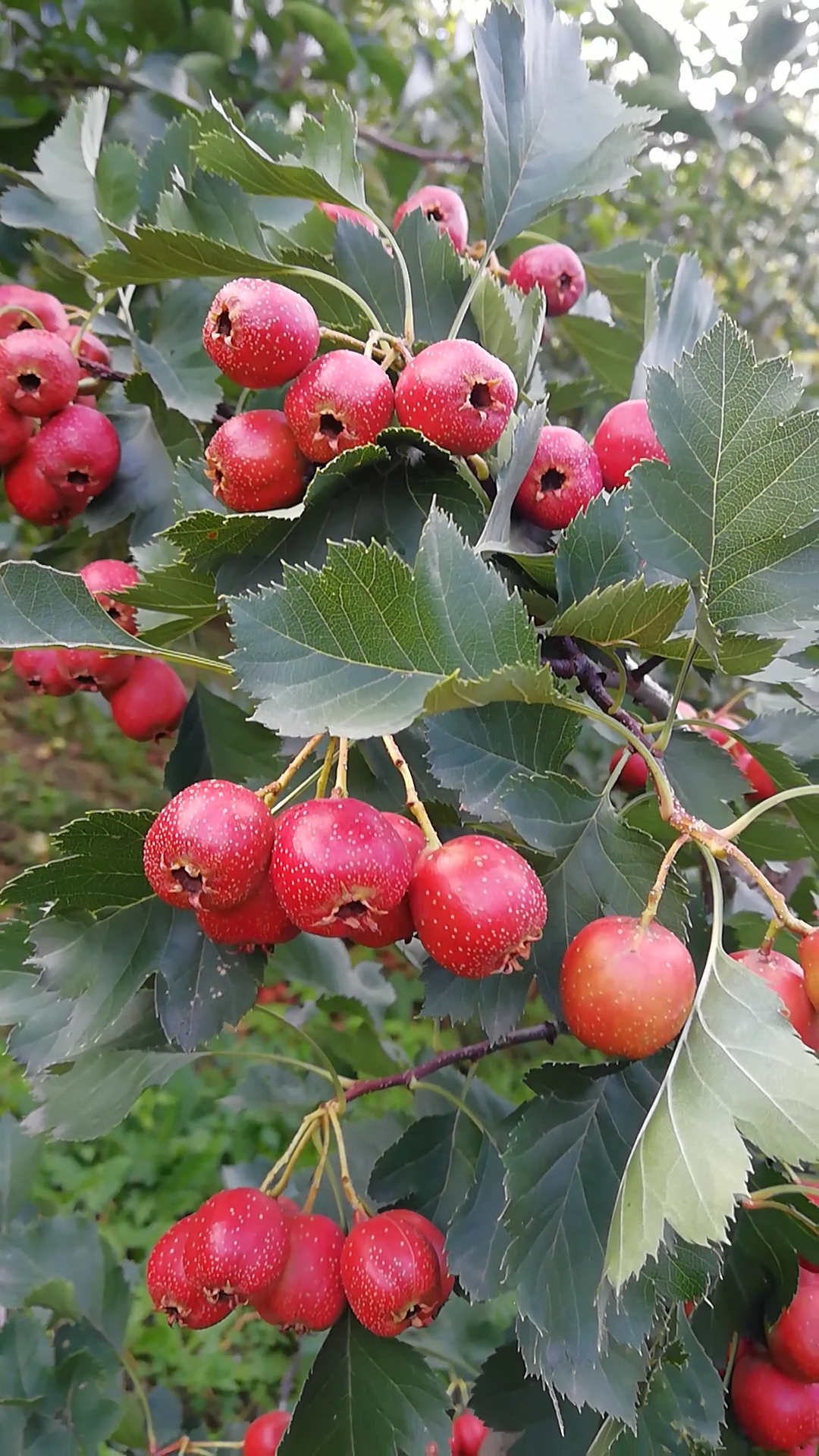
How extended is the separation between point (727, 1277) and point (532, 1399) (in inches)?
8.4

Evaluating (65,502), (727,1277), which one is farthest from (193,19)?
(727,1277)

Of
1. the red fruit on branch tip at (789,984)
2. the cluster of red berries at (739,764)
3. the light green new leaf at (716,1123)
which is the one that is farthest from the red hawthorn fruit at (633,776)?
the light green new leaf at (716,1123)

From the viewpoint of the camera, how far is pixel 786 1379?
863 millimetres

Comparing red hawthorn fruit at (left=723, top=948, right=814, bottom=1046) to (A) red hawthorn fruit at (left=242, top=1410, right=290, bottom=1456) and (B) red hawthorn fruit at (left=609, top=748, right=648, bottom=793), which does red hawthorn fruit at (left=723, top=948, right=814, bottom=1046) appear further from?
(A) red hawthorn fruit at (left=242, top=1410, right=290, bottom=1456)

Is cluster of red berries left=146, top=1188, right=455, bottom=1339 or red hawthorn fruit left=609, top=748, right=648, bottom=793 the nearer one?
cluster of red berries left=146, top=1188, right=455, bottom=1339

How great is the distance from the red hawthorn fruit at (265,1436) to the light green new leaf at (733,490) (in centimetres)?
99

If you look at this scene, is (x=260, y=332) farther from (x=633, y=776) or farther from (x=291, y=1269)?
(x=291, y=1269)

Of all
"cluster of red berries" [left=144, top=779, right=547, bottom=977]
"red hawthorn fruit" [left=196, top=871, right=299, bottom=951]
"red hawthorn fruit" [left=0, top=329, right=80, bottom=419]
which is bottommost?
"red hawthorn fruit" [left=196, top=871, right=299, bottom=951]

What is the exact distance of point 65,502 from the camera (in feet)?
3.35

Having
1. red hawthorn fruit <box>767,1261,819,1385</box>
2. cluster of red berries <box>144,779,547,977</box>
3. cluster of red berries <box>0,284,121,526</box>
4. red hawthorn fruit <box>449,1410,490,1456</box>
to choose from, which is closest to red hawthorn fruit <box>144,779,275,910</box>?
cluster of red berries <box>144,779,547,977</box>

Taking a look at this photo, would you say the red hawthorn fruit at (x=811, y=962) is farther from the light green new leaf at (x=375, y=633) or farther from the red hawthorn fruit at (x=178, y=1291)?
the red hawthorn fruit at (x=178, y=1291)

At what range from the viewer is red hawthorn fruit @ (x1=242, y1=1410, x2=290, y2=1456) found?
1.06 m

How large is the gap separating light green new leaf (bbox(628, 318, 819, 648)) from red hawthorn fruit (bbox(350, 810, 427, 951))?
24cm

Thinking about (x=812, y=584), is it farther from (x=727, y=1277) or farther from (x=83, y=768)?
(x=83, y=768)
